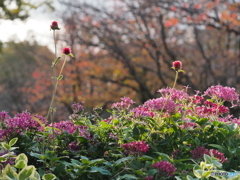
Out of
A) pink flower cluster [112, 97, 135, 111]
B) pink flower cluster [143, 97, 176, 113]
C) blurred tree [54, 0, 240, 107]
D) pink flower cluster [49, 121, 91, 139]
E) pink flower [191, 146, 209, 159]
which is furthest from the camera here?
blurred tree [54, 0, 240, 107]

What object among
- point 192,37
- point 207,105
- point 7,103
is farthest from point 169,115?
point 7,103

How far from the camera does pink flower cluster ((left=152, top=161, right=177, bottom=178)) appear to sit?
82.7 inches

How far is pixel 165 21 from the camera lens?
38.1 feet

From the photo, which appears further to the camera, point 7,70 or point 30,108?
point 7,70

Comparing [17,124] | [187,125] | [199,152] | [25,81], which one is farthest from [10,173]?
[25,81]

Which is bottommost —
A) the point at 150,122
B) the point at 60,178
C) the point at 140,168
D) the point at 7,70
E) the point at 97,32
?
the point at 7,70

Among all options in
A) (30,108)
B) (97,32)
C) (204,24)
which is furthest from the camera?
(30,108)

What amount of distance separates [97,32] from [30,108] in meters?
8.71

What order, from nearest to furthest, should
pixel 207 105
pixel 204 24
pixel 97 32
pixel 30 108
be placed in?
pixel 207 105 < pixel 204 24 < pixel 97 32 < pixel 30 108

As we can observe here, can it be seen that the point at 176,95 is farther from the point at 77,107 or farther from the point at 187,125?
the point at 77,107

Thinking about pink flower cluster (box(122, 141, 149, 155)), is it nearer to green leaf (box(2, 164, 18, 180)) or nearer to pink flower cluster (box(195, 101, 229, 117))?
green leaf (box(2, 164, 18, 180))

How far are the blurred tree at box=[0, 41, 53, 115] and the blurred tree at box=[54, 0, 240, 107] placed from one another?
3.87 m

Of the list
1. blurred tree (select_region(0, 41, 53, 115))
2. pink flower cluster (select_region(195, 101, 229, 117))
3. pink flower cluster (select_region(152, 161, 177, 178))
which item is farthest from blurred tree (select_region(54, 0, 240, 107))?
pink flower cluster (select_region(152, 161, 177, 178))

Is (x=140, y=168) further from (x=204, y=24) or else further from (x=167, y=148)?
(x=204, y=24)
